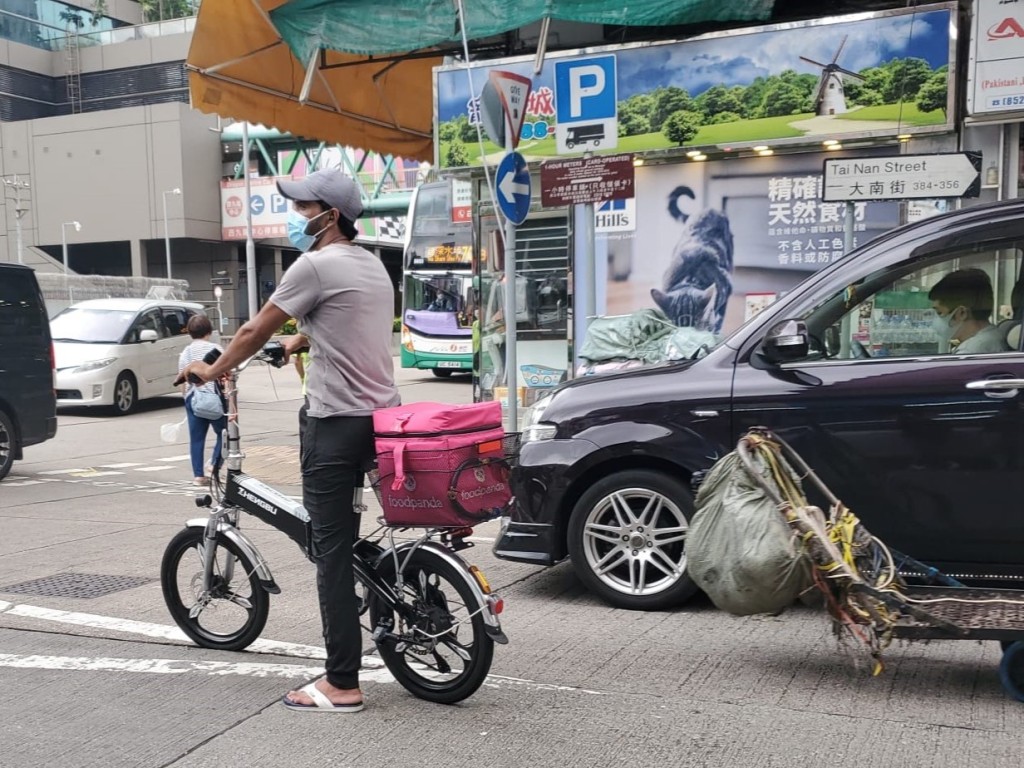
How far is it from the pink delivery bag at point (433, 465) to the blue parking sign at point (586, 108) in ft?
19.9

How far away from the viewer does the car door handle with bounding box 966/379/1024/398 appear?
4496 millimetres

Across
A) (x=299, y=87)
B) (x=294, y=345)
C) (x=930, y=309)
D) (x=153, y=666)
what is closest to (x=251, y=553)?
(x=153, y=666)

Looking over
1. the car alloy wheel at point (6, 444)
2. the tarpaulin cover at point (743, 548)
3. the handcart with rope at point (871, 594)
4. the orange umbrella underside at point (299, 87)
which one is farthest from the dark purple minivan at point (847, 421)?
→ the orange umbrella underside at point (299, 87)

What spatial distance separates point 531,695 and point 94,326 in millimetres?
15716

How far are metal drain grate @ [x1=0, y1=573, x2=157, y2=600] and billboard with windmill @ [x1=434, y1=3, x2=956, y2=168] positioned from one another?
5816 millimetres

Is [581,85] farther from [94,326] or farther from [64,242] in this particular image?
[64,242]

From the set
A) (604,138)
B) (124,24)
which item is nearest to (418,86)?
(604,138)

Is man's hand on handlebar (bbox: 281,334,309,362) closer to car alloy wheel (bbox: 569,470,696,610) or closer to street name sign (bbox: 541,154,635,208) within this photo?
car alloy wheel (bbox: 569,470,696,610)

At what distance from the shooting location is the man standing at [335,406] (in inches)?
157

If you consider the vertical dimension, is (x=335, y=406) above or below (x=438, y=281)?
below

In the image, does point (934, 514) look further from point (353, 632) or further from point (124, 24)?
point (124, 24)

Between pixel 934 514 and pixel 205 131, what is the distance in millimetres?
48674

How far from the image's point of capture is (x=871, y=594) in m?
3.92

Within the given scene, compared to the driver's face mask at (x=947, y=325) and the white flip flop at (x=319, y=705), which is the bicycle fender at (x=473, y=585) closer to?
the white flip flop at (x=319, y=705)
